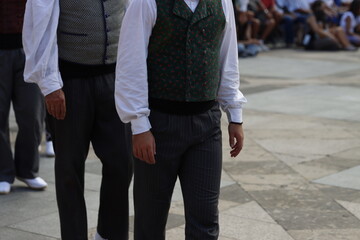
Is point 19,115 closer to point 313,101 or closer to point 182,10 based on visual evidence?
point 182,10

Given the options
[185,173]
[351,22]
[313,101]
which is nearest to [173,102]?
[185,173]

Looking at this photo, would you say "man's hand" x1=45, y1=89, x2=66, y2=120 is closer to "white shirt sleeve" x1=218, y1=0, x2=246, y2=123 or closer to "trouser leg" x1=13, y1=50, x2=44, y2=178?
"white shirt sleeve" x1=218, y1=0, x2=246, y2=123

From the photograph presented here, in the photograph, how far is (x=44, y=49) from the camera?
4.22 meters

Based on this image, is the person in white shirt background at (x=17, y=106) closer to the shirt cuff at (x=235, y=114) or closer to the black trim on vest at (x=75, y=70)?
the black trim on vest at (x=75, y=70)

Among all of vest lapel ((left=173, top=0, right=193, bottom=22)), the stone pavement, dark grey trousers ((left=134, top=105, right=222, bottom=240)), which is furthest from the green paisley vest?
the stone pavement

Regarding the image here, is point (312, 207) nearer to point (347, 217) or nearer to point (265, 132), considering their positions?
point (347, 217)

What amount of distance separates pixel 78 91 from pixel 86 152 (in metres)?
0.36

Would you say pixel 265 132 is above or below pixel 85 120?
below

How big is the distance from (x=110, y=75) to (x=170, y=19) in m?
1.06

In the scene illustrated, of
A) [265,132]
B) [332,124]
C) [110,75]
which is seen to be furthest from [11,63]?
[332,124]

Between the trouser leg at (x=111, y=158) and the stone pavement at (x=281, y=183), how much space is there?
1.63 feet

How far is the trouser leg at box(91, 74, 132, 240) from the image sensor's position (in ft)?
14.5

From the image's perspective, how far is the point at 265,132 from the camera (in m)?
8.48

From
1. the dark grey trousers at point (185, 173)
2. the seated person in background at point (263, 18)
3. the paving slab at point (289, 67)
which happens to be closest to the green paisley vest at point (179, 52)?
the dark grey trousers at point (185, 173)
